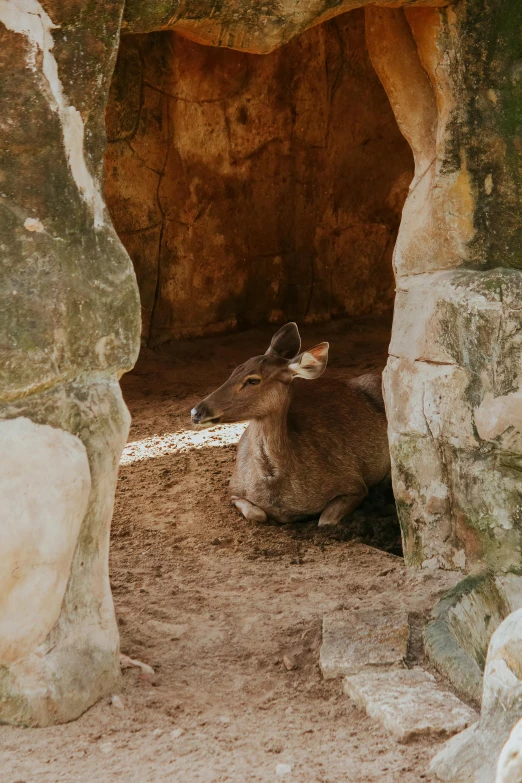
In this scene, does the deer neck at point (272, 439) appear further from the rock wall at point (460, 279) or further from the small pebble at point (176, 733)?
the small pebble at point (176, 733)

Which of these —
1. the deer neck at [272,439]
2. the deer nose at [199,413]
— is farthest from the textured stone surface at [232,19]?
the deer neck at [272,439]

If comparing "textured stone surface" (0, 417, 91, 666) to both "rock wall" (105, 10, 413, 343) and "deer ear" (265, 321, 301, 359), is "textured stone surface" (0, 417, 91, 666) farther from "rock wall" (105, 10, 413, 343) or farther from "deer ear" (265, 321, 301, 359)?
"rock wall" (105, 10, 413, 343)

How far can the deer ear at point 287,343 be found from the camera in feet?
23.4

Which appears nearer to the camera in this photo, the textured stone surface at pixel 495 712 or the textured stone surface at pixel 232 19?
the textured stone surface at pixel 495 712

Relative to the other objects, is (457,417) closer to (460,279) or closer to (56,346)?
(460,279)

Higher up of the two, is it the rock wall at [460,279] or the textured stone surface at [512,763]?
the rock wall at [460,279]

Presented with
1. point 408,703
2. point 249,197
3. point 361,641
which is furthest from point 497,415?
point 249,197

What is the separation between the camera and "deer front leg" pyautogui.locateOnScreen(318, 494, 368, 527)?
6.80m

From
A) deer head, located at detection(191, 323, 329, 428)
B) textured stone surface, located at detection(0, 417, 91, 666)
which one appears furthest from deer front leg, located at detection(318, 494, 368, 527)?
textured stone surface, located at detection(0, 417, 91, 666)

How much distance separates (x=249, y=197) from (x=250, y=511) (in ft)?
16.0

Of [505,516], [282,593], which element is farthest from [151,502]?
[505,516]

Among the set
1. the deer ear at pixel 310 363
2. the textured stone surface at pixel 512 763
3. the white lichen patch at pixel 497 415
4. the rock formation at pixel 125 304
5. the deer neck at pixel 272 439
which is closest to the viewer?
the textured stone surface at pixel 512 763

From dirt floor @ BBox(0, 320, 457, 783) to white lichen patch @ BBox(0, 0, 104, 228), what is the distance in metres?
1.78

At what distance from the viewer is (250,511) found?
22.2 feet
